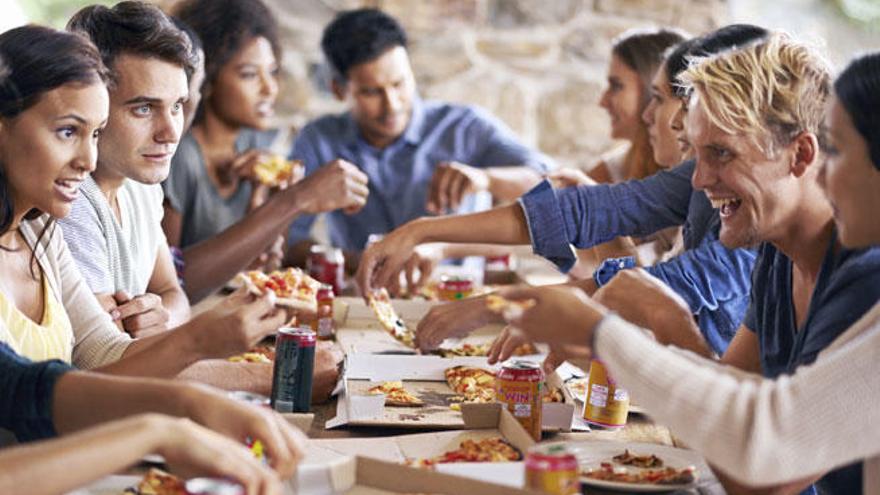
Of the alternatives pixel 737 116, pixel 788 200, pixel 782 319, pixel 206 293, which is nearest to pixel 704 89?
pixel 737 116

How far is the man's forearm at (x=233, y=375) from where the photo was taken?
2324mm

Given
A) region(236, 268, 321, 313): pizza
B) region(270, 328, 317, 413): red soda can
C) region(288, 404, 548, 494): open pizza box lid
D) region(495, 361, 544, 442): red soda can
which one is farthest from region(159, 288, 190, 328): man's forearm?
region(495, 361, 544, 442): red soda can

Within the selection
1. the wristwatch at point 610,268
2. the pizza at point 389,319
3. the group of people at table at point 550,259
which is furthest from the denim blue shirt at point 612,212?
the pizza at point 389,319

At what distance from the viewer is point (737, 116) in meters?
2.09

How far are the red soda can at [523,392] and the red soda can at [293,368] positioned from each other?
0.36 metres

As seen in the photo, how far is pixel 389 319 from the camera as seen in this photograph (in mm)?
2965

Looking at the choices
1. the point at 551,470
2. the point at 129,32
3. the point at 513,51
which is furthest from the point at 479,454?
the point at 513,51

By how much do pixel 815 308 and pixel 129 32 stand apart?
160cm

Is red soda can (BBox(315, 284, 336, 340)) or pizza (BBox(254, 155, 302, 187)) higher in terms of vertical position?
pizza (BBox(254, 155, 302, 187))

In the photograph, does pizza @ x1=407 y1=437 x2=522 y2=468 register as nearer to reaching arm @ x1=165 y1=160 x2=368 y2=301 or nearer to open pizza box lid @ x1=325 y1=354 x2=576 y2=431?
open pizza box lid @ x1=325 y1=354 x2=576 y2=431

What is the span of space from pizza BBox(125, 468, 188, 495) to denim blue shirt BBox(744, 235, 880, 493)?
3.16ft

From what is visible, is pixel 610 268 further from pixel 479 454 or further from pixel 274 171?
pixel 274 171

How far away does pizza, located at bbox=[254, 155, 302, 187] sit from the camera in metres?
3.99

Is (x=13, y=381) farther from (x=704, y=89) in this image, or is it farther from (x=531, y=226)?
(x=531, y=226)
